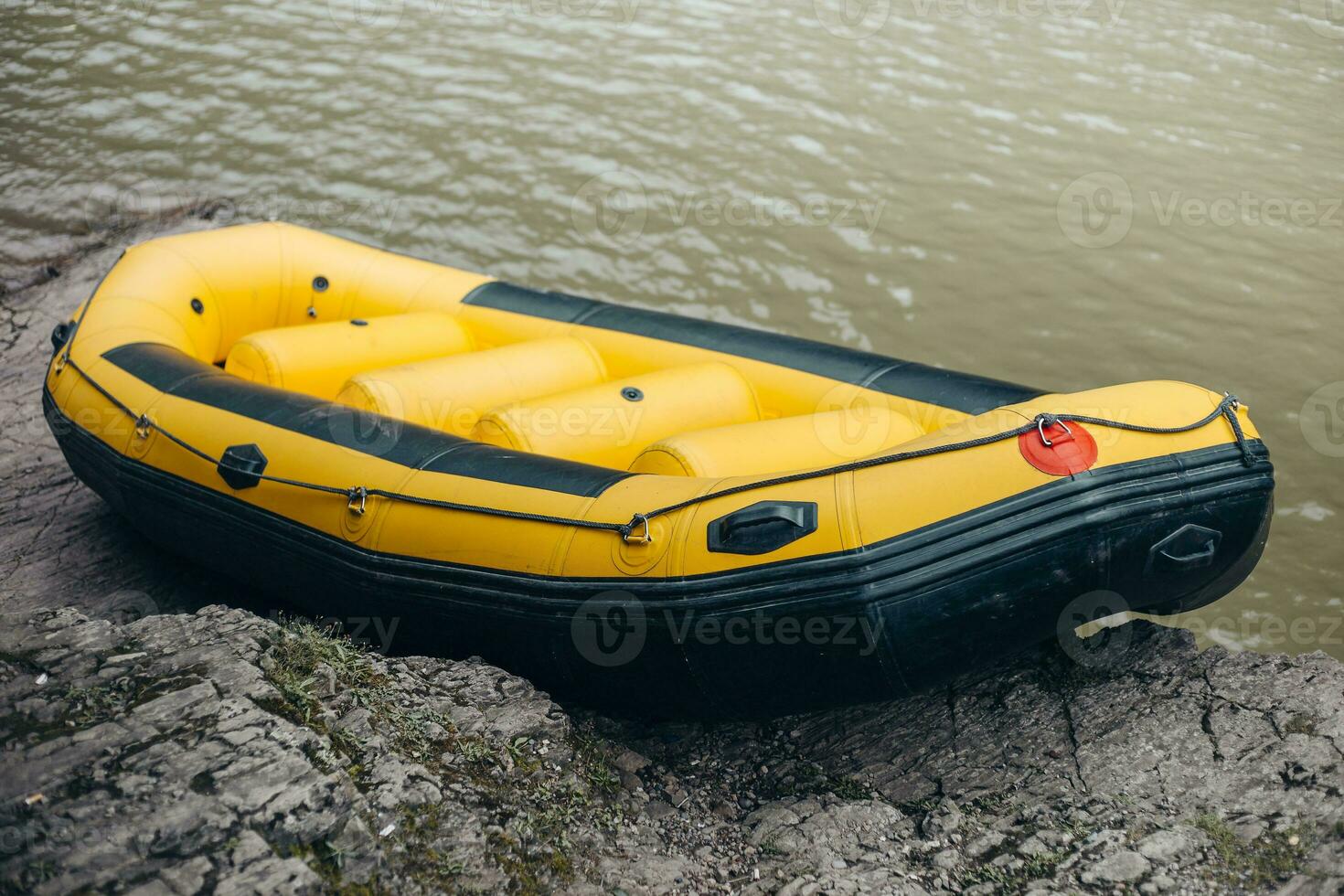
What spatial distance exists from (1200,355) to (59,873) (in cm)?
560

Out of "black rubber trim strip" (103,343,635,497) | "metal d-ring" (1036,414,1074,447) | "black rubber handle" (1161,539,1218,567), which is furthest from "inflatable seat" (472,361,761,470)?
"black rubber handle" (1161,539,1218,567)

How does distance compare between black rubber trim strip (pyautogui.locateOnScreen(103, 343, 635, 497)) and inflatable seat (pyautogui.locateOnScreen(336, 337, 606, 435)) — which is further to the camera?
inflatable seat (pyautogui.locateOnScreen(336, 337, 606, 435))

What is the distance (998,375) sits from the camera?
18.1 feet

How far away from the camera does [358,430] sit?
11.8 feet

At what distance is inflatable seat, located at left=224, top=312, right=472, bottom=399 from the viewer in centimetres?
416

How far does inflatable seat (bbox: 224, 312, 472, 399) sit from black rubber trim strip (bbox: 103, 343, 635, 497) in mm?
177

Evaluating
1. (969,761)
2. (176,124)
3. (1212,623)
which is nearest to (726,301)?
(1212,623)

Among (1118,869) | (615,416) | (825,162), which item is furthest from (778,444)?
(825,162)

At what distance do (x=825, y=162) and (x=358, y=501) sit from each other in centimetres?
502

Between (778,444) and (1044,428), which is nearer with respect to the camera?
(1044,428)

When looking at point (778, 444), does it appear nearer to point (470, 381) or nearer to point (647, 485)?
point (647, 485)

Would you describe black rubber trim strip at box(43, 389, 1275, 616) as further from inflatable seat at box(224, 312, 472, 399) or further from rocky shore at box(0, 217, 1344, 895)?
inflatable seat at box(224, 312, 472, 399)

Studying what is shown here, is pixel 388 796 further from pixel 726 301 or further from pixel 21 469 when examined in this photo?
pixel 726 301

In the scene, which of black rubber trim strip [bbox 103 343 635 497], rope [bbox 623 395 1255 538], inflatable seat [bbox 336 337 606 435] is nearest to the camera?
rope [bbox 623 395 1255 538]
